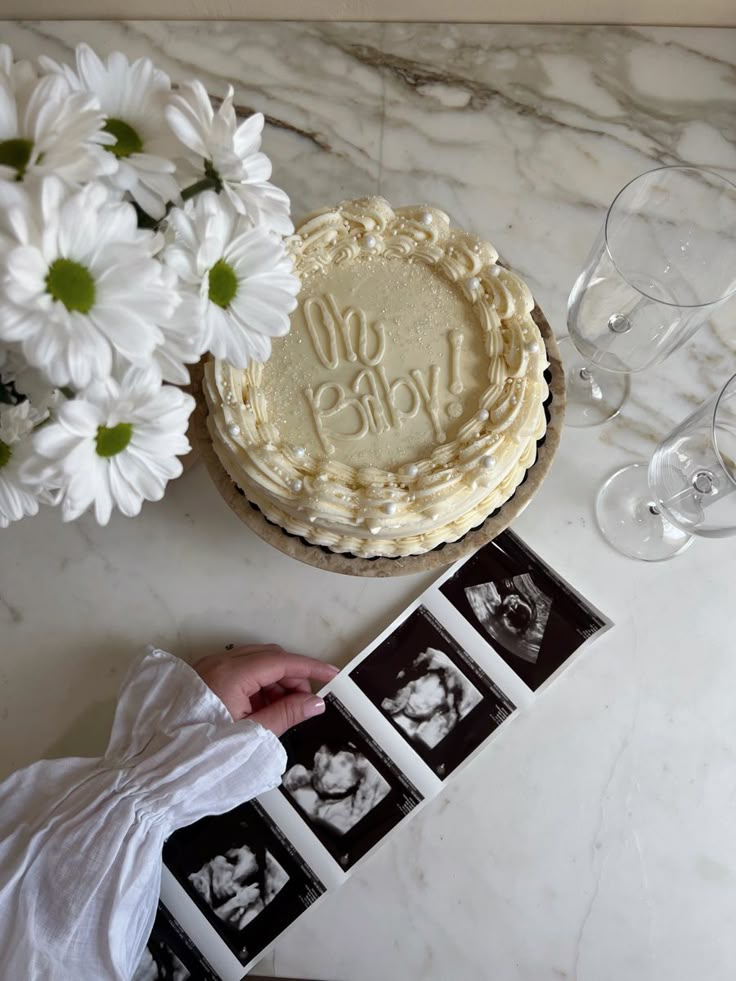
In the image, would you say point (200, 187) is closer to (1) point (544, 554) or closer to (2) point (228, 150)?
(2) point (228, 150)

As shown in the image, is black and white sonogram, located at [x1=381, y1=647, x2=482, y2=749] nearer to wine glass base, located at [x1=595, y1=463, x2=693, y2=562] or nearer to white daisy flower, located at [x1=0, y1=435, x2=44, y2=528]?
wine glass base, located at [x1=595, y1=463, x2=693, y2=562]

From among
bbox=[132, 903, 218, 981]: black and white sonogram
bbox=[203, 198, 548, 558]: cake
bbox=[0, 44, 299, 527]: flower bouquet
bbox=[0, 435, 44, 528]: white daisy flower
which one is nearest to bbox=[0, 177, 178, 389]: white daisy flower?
bbox=[0, 44, 299, 527]: flower bouquet

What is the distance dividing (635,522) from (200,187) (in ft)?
2.24

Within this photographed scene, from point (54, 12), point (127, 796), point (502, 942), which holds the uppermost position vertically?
point (54, 12)

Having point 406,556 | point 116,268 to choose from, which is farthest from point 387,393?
point 116,268

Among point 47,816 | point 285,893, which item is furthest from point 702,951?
point 47,816

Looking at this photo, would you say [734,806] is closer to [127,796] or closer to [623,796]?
[623,796]

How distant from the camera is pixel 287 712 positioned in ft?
2.95

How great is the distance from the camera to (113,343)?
431mm

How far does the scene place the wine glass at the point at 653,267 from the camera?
833 mm

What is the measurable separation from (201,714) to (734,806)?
62cm

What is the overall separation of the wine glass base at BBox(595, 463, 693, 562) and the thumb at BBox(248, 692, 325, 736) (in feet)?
1.33

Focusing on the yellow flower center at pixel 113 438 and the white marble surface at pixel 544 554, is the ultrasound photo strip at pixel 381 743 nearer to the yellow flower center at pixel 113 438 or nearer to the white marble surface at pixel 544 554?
the white marble surface at pixel 544 554

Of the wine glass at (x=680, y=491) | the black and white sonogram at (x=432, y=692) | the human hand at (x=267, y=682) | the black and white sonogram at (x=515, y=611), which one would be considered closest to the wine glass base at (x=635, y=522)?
the wine glass at (x=680, y=491)
